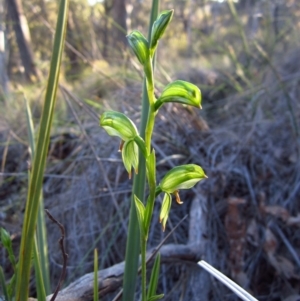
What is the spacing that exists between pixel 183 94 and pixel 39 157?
188 mm

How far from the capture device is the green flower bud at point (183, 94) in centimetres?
52

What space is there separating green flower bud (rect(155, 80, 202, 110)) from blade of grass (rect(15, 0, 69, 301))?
0.13 metres

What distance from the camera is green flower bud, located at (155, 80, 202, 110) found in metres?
0.52

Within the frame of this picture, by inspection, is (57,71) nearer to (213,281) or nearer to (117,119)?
(117,119)

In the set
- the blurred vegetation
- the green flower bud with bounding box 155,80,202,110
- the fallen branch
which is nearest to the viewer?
the green flower bud with bounding box 155,80,202,110

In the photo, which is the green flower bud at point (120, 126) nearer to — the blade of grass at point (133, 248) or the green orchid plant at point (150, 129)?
the green orchid plant at point (150, 129)

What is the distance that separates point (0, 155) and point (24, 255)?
1831mm

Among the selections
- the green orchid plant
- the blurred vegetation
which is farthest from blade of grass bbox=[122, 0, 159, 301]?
the blurred vegetation

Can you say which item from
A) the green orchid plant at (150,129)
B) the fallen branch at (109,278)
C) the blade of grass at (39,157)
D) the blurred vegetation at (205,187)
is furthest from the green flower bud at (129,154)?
the blurred vegetation at (205,187)

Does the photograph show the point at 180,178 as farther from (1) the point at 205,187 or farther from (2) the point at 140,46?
(1) the point at 205,187

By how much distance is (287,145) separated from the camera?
1934 millimetres

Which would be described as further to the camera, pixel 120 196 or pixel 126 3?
pixel 126 3

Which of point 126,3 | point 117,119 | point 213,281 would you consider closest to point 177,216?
point 213,281

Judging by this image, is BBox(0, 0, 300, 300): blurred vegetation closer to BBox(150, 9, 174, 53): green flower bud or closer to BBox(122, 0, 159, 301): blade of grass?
BBox(122, 0, 159, 301): blade of grass
